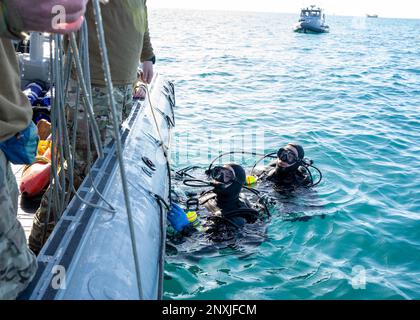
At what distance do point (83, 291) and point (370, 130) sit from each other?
8.44 meters

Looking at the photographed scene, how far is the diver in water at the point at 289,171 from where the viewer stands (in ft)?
18.0

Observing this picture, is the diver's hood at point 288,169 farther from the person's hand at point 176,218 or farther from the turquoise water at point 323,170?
the person's hand at point 176,218

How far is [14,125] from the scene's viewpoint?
1.71 m

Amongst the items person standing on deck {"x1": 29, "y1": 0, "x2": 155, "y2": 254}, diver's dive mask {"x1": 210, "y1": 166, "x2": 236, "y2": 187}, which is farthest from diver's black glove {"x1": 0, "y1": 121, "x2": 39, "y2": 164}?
diver's dive mask {"x1": 210, "y1": 166, "x2": 236, "y2": 187}

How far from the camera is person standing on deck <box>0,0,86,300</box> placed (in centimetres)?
141

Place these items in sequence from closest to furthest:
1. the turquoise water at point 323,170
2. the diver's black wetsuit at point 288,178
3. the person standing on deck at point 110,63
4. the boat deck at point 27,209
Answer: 1. the person standing on deck at point 110,63
2. the boat deck at point 27,209
3. the turquoise water at point 323,170
4. the diver's black wetsuit at point 288,178

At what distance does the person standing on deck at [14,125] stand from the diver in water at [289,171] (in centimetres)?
387

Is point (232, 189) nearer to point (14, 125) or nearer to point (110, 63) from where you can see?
point (110, 63)

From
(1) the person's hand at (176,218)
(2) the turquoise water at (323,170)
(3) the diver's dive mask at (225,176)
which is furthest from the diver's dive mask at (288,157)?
(1) the person's hand at (176,218)

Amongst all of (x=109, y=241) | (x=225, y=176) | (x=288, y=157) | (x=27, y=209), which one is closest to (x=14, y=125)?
(x=109, y=241)

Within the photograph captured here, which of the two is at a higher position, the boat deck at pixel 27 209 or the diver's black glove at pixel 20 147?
the diver's black glove at pixel 20 147

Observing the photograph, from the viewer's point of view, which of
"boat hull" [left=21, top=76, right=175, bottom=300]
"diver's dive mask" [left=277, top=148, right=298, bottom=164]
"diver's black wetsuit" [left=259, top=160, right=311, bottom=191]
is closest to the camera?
"boat hull" [left=21, top=76, right=175, bottom=300]

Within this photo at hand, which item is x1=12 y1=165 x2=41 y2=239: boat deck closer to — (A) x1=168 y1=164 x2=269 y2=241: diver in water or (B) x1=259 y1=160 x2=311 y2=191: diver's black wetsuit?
(A) x1=168 y1=164 x2=269 y2=241: diver in water

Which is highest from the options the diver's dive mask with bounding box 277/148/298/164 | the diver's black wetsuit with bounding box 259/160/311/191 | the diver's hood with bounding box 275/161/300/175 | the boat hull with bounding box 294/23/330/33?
the diver's dive mask with bounding box 277/148/298/164
